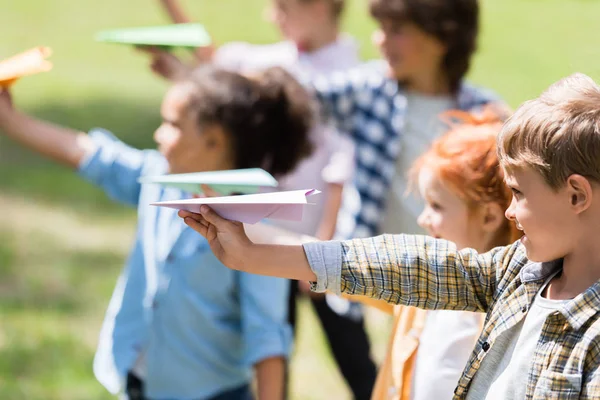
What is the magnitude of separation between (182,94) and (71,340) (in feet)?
5.90

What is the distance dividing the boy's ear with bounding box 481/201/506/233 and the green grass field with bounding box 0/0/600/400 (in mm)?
308

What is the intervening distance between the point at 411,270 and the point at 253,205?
0.27 meters

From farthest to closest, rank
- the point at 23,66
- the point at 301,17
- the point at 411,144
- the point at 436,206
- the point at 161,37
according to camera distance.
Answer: the point at 301,17 → the point at 411,144 → the point at 161,37 → the point at 23,66 → the point at 436,206

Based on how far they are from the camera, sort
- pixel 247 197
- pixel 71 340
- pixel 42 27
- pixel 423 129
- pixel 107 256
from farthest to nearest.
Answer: pixel 42 27, pixel 107 256, pixel 71 340, pixel 423 129, pixel 247 197

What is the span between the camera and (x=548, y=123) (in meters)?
1.33

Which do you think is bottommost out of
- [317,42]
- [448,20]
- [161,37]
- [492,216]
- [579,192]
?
[579,192]

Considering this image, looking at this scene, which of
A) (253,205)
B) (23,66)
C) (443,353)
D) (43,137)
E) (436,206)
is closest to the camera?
(253,205)

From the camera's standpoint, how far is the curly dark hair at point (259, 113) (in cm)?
258

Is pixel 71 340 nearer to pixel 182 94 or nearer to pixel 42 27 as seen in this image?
pixel 182 94

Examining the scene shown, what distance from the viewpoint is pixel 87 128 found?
7.94 metres

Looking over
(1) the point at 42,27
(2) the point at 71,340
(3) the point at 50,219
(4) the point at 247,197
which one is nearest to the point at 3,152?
(3) the point at 50,219

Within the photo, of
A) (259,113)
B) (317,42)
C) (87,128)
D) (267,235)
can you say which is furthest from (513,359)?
(87,128)

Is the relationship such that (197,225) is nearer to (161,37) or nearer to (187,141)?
(187,141)

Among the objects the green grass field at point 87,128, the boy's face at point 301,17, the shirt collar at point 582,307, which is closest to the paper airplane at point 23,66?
the green grass field at point 87,128
